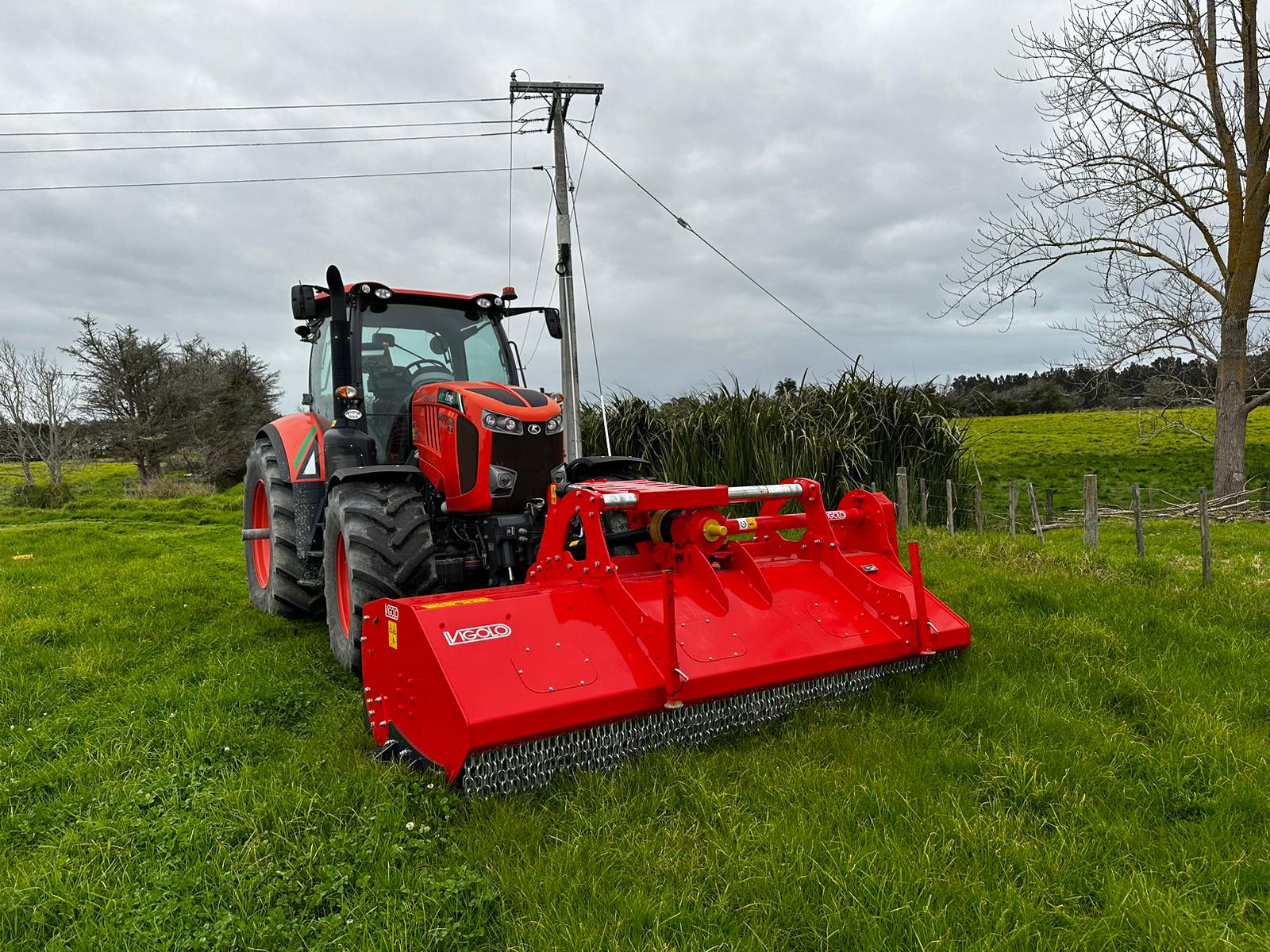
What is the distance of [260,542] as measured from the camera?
6695mm

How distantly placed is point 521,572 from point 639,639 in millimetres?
1614

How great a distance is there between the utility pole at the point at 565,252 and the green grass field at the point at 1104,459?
1183 centimetres

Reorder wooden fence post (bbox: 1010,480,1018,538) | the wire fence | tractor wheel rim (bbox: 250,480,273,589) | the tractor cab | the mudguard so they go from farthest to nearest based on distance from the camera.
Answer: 1. wooden fence post (bbox: 1010,480,1018,538)
2. the wire fence
3. tractor wheel rim (bbox: 250,480,273,589)
4. the mudguard
5. the tractor cab

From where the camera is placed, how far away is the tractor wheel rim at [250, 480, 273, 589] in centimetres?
657

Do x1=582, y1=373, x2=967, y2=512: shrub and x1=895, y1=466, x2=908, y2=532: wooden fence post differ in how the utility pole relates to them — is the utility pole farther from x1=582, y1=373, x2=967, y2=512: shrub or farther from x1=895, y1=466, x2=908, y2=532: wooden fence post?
x1=895, y1=466, x2=908, y2=532: wooden fence post

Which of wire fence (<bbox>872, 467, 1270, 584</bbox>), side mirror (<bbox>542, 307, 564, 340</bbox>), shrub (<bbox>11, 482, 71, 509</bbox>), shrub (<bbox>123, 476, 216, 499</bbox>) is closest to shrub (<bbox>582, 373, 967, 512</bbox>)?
wire fence (<bbox>872, 467, 1270, 584</bbox>)

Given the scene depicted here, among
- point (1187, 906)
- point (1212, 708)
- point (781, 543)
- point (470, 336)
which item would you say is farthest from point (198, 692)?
point (1212, 708)

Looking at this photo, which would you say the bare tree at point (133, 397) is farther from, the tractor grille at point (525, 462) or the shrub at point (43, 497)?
the tractor grille at point (525, 462)

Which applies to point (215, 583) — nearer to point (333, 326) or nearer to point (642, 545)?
point (333, 326)

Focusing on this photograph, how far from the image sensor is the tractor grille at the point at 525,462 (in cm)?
459

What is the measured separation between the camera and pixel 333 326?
4906 millimetres

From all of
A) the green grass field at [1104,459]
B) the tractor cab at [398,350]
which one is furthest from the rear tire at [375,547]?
the green grass field at [1104,459]

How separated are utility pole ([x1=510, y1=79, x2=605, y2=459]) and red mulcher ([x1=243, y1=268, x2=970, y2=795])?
4.01 metres

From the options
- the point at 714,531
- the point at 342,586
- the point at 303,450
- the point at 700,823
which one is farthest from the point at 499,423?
the point at 700,823
